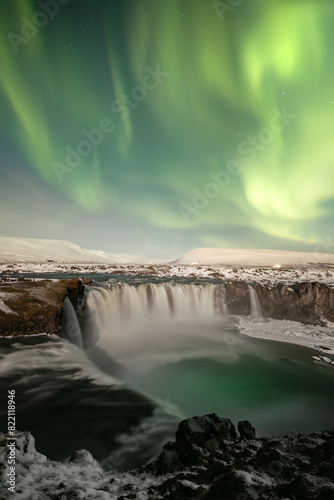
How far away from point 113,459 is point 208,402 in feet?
19.9

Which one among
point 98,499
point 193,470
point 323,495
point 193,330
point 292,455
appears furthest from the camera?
point 193,330

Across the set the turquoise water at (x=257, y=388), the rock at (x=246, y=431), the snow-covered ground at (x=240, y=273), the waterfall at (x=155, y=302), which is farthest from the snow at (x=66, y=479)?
the snow-covered ground at (x=240, y=273)

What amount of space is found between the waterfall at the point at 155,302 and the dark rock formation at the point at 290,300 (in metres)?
1.72

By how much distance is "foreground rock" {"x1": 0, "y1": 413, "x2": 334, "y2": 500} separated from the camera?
2.96 m

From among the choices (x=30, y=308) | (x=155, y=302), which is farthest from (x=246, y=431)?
(x=155, y=302)

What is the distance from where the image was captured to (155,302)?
2658 cm

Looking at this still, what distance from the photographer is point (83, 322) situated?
57.5ft

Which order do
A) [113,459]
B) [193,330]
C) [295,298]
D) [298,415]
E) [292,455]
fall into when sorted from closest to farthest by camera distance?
[292,455], [113,459], [298,415], [193,330], [295,298]

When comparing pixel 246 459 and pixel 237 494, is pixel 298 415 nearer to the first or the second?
pixel 246 459

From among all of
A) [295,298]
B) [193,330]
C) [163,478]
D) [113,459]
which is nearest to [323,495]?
[163,478]

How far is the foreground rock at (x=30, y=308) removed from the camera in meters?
11.3

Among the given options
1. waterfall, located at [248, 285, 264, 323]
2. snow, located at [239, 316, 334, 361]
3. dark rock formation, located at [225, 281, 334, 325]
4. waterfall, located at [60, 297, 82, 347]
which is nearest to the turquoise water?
snow, located at [239, 316, 334, 361]

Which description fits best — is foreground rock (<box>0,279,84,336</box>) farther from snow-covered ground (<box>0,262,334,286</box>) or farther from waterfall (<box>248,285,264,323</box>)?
snow-covered ground (<box>0,262,334,286</box>)

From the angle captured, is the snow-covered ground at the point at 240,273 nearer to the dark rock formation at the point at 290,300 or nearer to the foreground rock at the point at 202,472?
the dark rock formation at the point at 290,300
